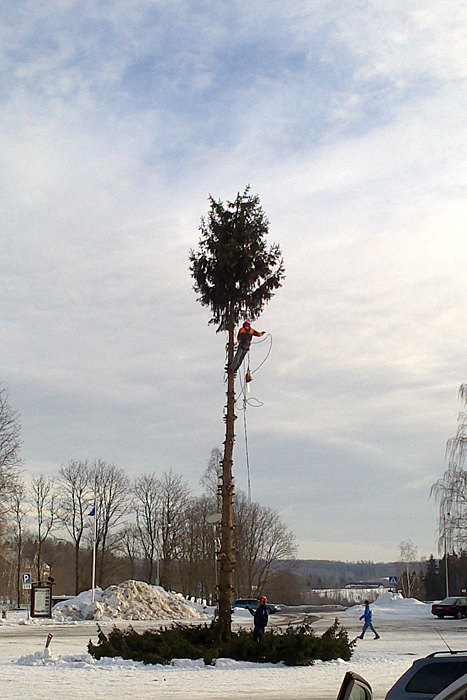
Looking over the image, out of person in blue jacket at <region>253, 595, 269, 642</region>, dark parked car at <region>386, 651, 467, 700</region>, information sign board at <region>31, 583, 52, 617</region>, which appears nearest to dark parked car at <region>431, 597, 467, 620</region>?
information sign board at <region>31, 583, 52, 617</region>

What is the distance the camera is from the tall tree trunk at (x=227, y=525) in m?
19.5

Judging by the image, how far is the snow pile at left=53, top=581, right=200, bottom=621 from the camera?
4491cm

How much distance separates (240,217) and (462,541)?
21.5 meters

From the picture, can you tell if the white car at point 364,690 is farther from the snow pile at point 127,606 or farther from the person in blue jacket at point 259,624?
the snow pile at point 127,606

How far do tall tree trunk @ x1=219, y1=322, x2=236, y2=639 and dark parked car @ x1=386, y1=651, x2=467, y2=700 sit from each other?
1349 centimetres

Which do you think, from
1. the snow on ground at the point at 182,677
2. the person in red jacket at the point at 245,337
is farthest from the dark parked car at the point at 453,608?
the person in red jacket at the point at 245,337

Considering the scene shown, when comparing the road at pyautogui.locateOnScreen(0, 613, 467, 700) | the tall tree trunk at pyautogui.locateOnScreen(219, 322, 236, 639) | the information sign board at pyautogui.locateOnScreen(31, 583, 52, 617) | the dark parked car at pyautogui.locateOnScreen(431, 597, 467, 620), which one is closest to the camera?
the road at pyautogui.locateOnScreen(0, 613, 467, 700)

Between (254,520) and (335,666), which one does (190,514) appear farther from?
(335,666)

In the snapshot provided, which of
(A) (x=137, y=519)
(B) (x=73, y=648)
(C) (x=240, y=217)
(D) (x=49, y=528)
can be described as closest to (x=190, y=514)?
(A) (x=137, y=519)

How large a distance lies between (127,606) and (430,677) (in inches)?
1665

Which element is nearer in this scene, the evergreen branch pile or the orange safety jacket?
the evergreen branch pile

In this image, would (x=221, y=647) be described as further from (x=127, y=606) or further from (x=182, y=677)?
(x=127, y=606)

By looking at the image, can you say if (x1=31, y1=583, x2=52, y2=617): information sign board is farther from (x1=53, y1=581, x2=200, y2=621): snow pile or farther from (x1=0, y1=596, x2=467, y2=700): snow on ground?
(x1=0, y1=596, x2=467, y2=700): snow on ground

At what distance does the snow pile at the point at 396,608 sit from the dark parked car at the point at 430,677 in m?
48.3
